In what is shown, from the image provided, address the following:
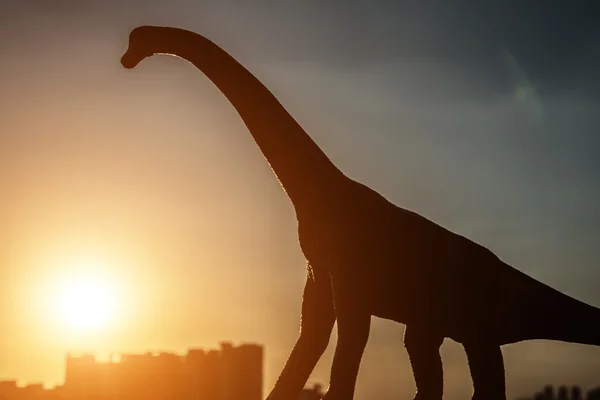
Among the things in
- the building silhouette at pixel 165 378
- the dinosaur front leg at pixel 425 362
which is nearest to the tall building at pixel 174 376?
the building silhouette at pixel 165 378

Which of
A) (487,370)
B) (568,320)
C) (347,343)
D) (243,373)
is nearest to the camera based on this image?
(347,343)

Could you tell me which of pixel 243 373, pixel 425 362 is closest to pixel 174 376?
pixel 243 373

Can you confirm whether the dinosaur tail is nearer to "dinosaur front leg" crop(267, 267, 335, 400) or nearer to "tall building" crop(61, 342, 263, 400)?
"dinosaur front leg" crop(267, 267, 335, 400)

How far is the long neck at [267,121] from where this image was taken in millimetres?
8953

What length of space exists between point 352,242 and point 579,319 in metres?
2.21

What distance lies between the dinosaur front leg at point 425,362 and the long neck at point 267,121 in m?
1.61

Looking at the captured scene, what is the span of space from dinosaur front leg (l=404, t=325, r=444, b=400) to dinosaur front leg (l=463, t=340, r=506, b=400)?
423 millimetres

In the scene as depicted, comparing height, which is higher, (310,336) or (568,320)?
(568,320)

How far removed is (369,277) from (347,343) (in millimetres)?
562

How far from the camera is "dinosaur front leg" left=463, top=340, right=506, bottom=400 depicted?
8969 mm

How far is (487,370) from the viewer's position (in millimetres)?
9031

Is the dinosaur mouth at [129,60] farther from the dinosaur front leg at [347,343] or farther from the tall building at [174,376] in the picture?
the tall building at [174,376]

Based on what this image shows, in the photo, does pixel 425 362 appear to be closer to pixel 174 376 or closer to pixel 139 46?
pixel 139 46

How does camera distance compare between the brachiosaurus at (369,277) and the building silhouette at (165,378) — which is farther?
the building silhouette at (165,378)
